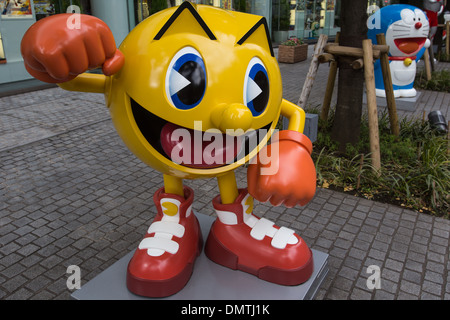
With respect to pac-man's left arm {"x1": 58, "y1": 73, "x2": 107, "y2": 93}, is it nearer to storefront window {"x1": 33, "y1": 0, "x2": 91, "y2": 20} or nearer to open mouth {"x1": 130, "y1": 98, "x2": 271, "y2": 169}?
open mouth {"x1": 130, "y1": 98, "x2": 271, "y2": 169}

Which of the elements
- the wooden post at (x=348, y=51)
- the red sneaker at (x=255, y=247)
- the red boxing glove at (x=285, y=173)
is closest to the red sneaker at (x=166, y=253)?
the red sneaker at (x=255, y=247)

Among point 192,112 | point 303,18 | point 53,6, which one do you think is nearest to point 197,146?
point 192,112

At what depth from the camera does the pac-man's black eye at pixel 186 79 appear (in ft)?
6.55

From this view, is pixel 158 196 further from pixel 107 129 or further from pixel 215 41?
pixel 107 129

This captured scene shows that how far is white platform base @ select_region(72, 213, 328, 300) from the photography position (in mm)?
2508

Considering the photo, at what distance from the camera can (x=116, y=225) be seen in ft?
12.5

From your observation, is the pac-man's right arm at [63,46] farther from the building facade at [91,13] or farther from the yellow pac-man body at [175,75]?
the building facade at [91,13]

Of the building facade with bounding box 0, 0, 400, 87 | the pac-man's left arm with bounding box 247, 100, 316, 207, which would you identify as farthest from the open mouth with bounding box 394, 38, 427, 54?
the pac-man's left arm with bounding box 247, 100, 316, 207

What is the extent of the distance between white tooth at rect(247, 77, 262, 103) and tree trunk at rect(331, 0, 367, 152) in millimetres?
3367

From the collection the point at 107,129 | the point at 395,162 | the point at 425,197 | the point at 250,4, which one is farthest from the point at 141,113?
the point at 250,4

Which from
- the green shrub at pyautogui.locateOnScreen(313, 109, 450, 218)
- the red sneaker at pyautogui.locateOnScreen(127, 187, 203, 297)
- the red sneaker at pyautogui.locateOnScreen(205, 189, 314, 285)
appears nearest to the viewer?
the red sneaker at pyautogui.locateOnScreen(127, 187, 203, 297)

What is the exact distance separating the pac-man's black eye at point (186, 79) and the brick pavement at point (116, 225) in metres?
1.83

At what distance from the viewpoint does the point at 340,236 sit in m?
3.68
